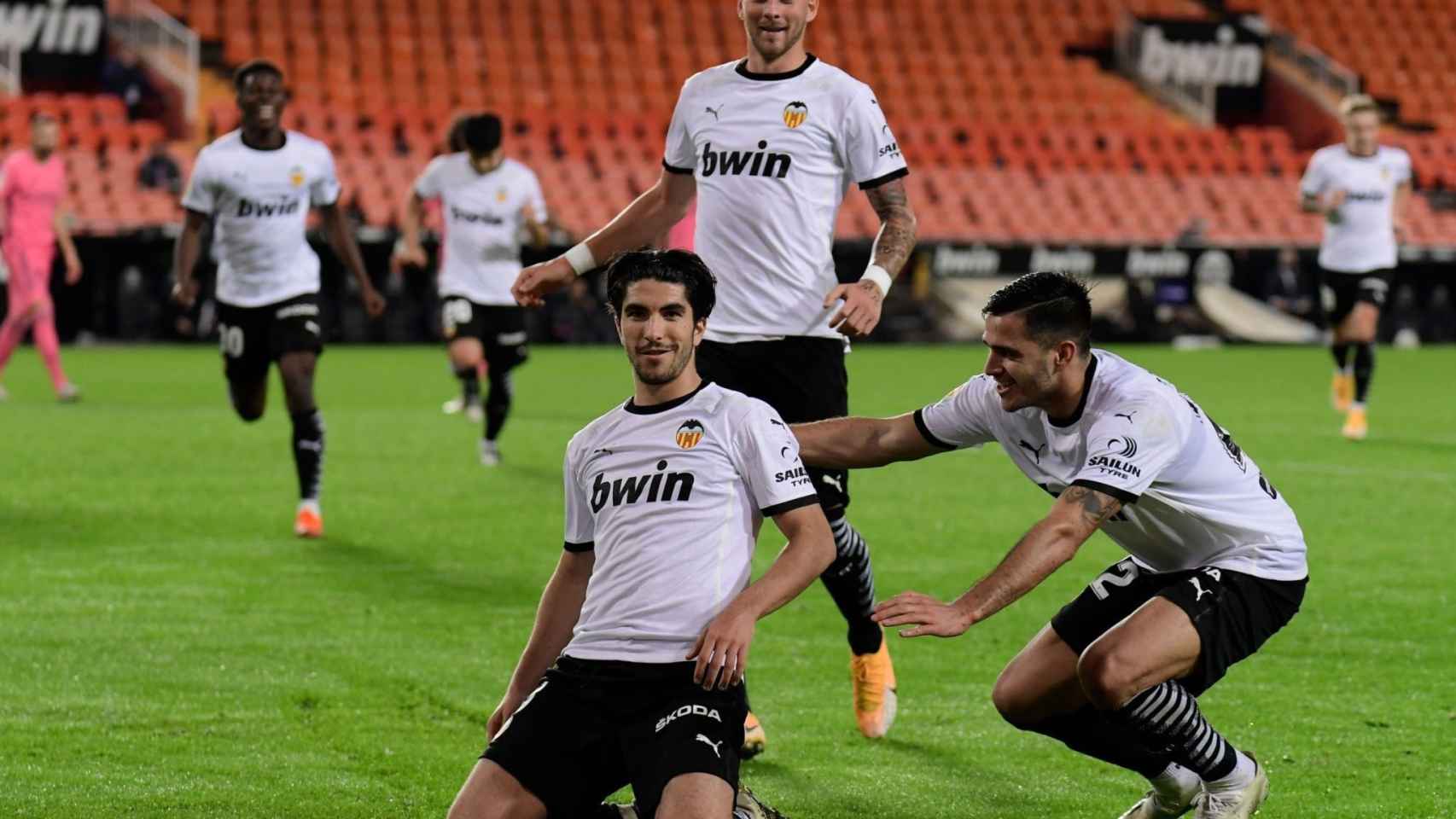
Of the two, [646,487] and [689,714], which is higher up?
[646,487]

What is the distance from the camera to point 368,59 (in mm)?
29953

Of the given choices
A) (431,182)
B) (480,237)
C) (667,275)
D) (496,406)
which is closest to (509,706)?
(667,275)

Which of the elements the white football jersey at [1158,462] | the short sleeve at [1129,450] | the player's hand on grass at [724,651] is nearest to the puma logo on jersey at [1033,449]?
the white football jersey at [1158,462]

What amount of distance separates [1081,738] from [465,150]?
9150 mm

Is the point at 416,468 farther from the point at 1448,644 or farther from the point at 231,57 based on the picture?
the point at 231,57

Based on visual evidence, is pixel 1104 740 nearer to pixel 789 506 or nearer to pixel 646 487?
pixel 789 506

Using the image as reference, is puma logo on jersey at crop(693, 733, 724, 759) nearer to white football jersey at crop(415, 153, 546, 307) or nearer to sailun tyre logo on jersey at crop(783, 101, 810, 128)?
sailun tyre logo on jersey at crop(783, 101, 810, 128)

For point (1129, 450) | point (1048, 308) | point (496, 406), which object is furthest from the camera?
point (496, 406)

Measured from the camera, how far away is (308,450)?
31.7 ft

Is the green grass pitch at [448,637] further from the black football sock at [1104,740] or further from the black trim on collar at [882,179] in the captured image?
the black trim on collar at [882,179]

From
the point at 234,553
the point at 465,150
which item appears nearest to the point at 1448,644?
the point at 234,553

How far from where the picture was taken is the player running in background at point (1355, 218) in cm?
1523

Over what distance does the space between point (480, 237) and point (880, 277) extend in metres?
7.94

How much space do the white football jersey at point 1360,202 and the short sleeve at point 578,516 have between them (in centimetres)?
1177
